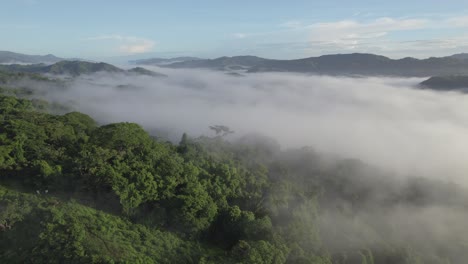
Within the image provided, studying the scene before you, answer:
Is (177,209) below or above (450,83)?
below

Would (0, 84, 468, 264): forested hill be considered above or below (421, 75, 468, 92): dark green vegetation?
below

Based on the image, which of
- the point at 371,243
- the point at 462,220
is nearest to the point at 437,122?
the point at 462,220

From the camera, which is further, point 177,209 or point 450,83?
point 450,83

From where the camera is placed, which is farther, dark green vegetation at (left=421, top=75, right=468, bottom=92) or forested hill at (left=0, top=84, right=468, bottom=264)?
dark green vegetation at (left=421, top=75, right=468, bottom=92)

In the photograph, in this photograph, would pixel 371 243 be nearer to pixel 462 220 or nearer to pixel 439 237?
pixel 439 237
